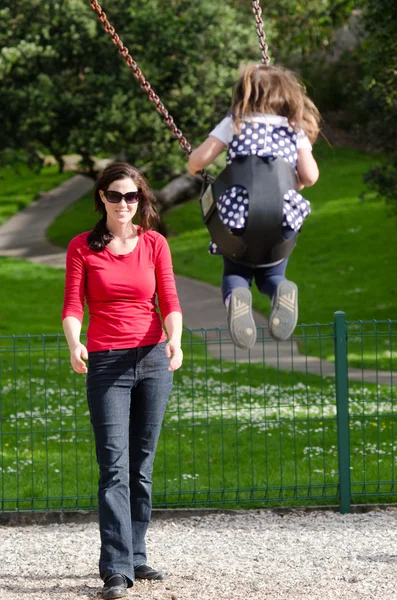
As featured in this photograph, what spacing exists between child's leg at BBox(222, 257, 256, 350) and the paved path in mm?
1914

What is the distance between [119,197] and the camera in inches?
179

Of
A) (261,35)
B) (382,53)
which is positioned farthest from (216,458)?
(382,53)

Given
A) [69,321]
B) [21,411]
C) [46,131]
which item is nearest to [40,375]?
[21,411]

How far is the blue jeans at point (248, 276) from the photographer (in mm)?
3703

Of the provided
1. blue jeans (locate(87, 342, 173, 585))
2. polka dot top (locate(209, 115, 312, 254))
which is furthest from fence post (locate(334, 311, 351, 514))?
polka dot top (locate(209, 115, 312, 254))

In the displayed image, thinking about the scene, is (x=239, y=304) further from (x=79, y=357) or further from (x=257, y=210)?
(x=79, y=357)

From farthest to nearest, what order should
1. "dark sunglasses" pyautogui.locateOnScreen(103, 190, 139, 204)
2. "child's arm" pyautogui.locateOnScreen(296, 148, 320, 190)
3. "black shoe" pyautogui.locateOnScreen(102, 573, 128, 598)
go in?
"black shoe" pyautogui.locateOnScreen(102, 573, 128, 598)
"dark sunglasses" pyautogui.locateOnScreen(103, 190, 139, 204)
"child's arm" pyautogui.locateOnScreen(296, 148, 320, 190)

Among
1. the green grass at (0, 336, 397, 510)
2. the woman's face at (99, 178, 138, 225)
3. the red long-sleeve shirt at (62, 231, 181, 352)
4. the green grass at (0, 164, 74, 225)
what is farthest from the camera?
the green grass at (0, 164, 74, 225)

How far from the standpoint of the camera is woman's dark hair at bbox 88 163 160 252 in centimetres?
471

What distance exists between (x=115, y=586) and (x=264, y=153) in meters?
2.62

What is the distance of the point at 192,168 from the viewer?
3760 mm

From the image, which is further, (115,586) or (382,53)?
(382,53)

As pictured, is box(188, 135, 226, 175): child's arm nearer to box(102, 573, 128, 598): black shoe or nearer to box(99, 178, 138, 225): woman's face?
box(99, 178, 138, 225): woman's face

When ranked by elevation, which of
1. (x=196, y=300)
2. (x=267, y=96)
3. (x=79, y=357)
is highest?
(x=196, y=300)
